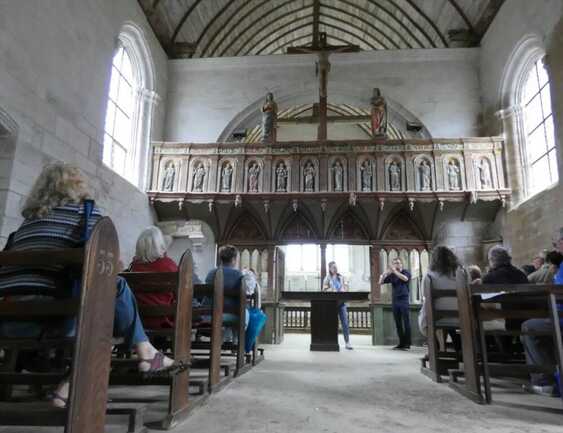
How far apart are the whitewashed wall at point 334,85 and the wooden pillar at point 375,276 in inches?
116

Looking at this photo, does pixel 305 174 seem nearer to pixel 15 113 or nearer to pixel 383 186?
pixel 383 186

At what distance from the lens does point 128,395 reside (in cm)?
289

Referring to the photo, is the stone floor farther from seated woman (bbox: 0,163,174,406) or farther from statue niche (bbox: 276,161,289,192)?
statue niche (bbox: 276,161,289,192)

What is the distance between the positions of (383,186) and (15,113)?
238 inches

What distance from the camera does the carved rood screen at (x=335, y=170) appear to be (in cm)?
816

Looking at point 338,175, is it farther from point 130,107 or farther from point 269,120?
point 130,107

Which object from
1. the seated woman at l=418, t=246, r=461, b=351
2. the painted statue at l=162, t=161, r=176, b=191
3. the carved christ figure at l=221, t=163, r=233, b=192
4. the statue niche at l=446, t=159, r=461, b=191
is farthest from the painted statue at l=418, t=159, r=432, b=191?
the painted statue at l=162, t=161, r=176, b=191

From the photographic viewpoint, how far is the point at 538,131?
7.61 meters

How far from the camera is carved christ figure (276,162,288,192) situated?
8.50 meters

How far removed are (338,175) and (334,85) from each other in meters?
2.84

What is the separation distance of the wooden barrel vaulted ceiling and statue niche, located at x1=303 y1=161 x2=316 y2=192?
14.2 feet

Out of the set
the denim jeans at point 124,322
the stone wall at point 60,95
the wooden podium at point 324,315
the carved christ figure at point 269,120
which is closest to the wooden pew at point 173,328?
the denim jeans at point 124,322

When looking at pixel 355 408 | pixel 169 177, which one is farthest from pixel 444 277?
pixel 169 177

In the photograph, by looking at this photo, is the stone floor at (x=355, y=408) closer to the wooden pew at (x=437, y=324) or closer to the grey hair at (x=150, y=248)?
the wooden pew at (x=437, y=324)
